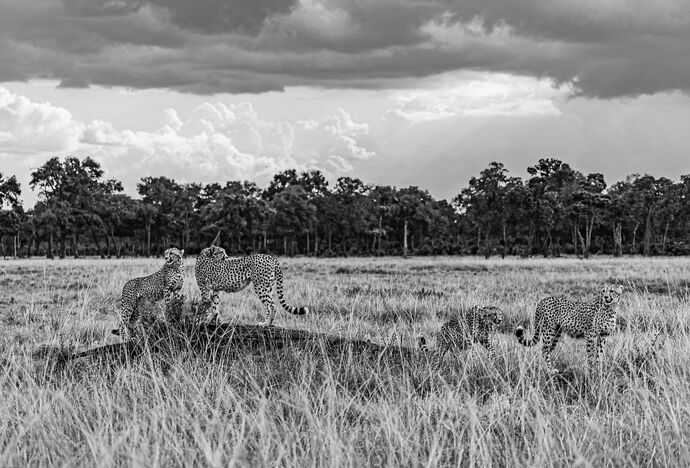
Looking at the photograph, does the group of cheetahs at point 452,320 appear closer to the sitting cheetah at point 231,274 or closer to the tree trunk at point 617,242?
the sitting cheetah at point 231,274

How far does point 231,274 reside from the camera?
412 inches

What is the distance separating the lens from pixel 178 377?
6379mm

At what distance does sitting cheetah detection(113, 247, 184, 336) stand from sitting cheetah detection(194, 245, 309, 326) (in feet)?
2.35

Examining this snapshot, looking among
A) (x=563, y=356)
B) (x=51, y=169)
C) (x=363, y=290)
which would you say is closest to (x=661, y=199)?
(x=51, y=169)

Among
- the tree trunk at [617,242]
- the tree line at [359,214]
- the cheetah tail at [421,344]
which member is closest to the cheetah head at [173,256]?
the cheetah tail at [421,344]

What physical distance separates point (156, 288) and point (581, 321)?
17.4 feet

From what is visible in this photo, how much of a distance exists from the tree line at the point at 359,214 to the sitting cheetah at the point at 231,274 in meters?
44.4

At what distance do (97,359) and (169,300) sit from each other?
1.85 metres

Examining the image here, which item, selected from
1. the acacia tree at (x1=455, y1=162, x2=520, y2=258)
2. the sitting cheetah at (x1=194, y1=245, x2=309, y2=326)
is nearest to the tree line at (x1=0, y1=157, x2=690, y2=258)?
the acacia tree at (x1=455, y1=162, x2=520, y2=258)

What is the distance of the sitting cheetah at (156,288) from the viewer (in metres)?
Answer: 9.41

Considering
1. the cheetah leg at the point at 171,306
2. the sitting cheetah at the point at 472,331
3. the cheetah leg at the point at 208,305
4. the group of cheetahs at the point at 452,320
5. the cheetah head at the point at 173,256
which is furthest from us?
the cheetah head at the point at 173,256

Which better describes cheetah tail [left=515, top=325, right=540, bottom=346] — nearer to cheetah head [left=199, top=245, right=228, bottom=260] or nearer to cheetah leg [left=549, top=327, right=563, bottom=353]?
cheetah leg [left=549, top=327, right=563, bottom=353]

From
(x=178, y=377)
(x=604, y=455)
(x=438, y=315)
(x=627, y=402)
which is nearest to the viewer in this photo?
(x=604, y=455)

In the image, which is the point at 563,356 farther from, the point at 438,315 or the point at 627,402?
the point at 438,315
